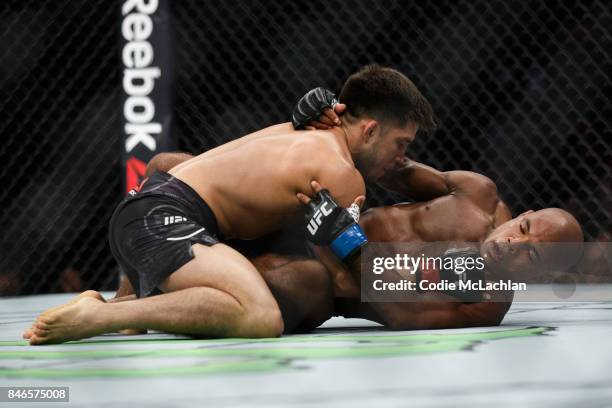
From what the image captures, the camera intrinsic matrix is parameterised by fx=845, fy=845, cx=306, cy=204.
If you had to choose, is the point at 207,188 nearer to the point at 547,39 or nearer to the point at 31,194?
the point at 31,194

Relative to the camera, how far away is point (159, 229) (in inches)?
65.4

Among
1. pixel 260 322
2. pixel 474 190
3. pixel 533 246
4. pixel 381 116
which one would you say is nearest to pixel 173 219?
pixel 260 322

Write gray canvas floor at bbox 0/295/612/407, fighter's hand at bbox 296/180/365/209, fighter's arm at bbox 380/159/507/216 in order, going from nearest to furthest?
gray canvas floor at bbox 0/295/612/407 → fighter's hand at bbox 296/180/365/209 → fighter's arm at bbox 380/159/507/216

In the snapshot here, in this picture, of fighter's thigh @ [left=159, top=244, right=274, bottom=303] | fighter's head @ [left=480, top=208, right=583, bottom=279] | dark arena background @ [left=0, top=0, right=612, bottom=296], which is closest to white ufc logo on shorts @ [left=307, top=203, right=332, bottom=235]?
fighter's thigh @ [left=159, top=244, right=274, bottom=303]

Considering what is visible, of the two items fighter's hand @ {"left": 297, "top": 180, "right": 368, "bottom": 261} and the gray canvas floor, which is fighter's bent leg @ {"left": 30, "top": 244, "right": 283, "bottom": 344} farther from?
fighter's hand @ {"left": 297, "top": 180, "right": 368, "bottom": 261}

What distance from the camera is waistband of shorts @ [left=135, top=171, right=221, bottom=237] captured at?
1699mm

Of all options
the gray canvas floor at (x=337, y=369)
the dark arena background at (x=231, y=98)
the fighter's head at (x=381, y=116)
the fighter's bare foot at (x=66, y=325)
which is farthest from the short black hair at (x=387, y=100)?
the dark arena background at (x=231, y=98)

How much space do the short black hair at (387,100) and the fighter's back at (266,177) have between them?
0.35 feet

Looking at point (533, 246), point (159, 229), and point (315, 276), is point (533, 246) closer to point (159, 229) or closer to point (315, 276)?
point (315, 276)

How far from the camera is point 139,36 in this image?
3840 mm

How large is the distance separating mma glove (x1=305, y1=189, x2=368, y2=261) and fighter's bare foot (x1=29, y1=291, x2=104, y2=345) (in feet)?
1.38

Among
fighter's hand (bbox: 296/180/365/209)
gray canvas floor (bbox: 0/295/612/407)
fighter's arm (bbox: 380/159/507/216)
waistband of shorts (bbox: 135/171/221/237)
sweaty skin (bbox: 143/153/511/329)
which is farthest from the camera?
fighter's arm (bbox: 380/159/507/216)

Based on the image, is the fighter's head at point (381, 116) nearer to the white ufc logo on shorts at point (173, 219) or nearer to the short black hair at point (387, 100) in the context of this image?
the short black hair at point (387, 100)

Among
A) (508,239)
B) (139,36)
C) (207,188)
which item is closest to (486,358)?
(508,239)
